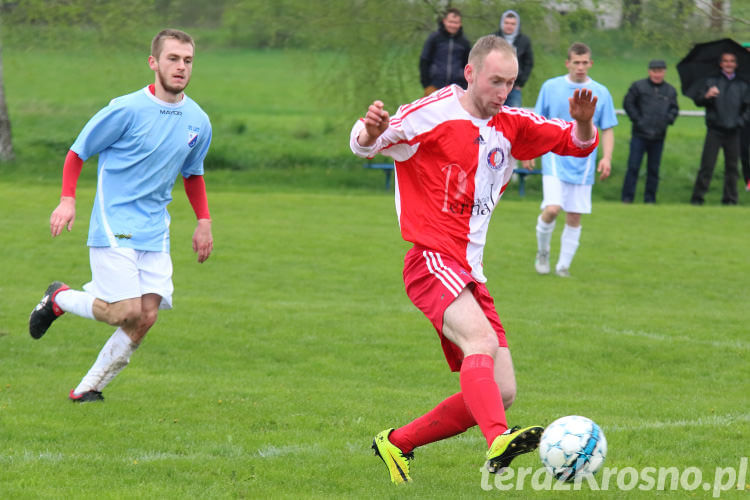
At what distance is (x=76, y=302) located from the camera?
670cm

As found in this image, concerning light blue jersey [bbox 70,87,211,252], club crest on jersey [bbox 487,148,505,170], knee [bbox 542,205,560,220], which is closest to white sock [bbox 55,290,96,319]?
light blue jersey [bbox 70,87,211,252]

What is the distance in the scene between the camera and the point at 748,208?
18.6 meters

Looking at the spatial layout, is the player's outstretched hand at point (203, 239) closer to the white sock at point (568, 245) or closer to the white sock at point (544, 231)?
the white sock at point (544, 231)

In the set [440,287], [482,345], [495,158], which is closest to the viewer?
[482,345]

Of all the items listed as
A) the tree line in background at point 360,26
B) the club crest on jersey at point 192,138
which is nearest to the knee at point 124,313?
the club crest on jersey at point 192,138

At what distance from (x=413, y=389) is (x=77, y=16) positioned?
659 inches

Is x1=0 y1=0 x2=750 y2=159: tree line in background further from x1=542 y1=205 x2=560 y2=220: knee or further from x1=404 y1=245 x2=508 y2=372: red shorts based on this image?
x1=404 y1=245 x2=508 y2=372: red shorts

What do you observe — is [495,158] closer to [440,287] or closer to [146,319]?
[440,287]

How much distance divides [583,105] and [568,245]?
7435 mm

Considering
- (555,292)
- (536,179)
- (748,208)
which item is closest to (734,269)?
(555,292)

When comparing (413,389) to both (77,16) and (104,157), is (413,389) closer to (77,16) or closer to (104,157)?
(104,157)

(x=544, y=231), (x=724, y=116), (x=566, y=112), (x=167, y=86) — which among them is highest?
(x=167, y=86)

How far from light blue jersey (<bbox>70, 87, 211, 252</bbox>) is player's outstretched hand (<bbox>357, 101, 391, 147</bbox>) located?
70.9 inches

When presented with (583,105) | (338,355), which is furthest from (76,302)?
(583,105)
